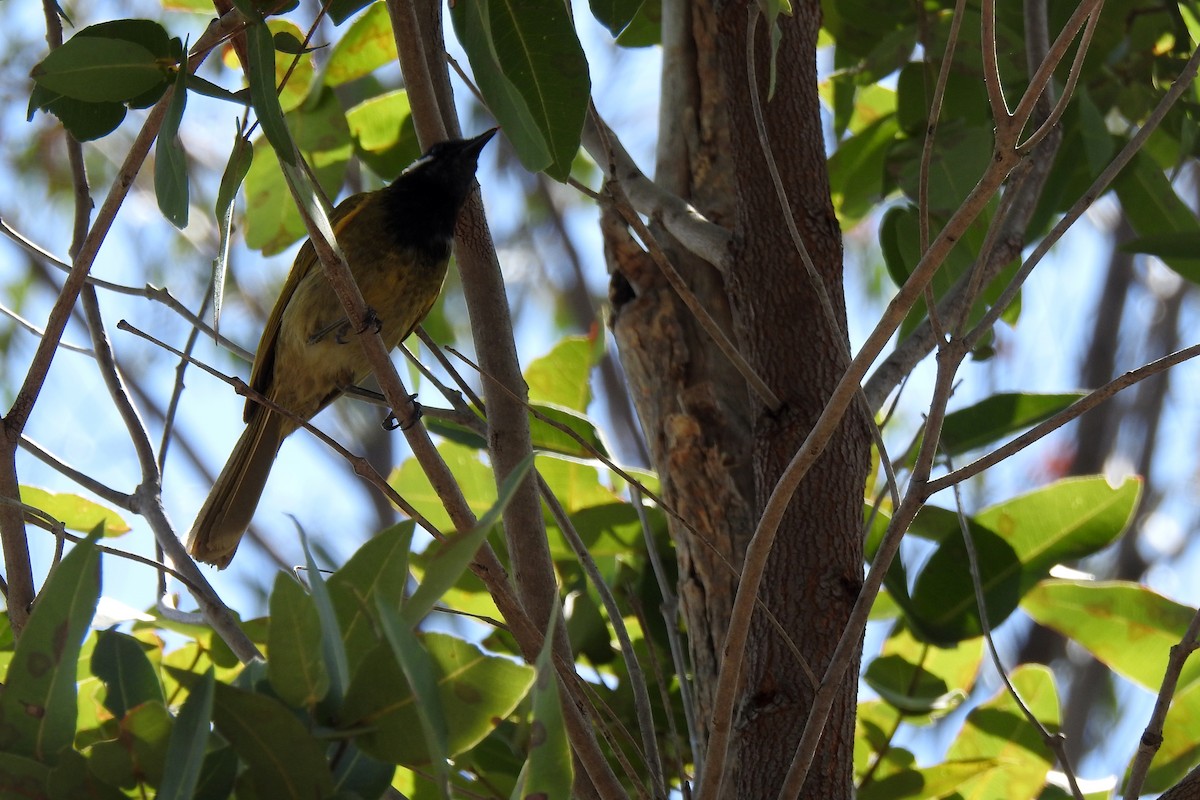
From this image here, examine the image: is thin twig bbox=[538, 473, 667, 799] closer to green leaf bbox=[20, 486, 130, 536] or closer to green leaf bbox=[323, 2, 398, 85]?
green leaf bbox=[20, 486, 130, 536]

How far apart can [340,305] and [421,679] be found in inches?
90.0

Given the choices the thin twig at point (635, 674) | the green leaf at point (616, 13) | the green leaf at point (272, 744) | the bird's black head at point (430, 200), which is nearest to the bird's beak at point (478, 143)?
the bird's black head at point (430, 200)

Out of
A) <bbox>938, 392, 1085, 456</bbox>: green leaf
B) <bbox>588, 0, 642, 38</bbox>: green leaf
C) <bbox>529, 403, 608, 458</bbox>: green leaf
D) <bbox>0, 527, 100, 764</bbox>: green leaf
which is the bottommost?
<bbox>0, 527, 100, 764</bbox>: green leaf

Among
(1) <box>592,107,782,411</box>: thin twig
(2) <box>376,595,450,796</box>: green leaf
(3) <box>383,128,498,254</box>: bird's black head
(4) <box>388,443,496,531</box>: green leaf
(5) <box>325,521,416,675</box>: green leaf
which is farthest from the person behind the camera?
(3) <box>383,128,498,254</box>: bird's black head

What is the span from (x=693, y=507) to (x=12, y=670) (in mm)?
1299

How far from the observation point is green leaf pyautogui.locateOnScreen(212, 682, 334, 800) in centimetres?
108

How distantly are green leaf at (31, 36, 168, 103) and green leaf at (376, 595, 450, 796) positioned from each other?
99 cm

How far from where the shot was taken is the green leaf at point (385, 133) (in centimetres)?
302

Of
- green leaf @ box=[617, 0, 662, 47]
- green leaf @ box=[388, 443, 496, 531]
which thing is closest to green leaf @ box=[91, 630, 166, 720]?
green leaf @ box=[388, 443, 496, 531]

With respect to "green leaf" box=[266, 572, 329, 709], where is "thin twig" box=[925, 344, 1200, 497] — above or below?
above

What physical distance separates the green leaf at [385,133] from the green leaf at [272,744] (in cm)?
212

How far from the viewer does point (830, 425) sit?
1317 mm

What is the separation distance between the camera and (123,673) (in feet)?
4.23

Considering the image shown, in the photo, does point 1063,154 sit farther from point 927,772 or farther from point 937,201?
point 927,772
